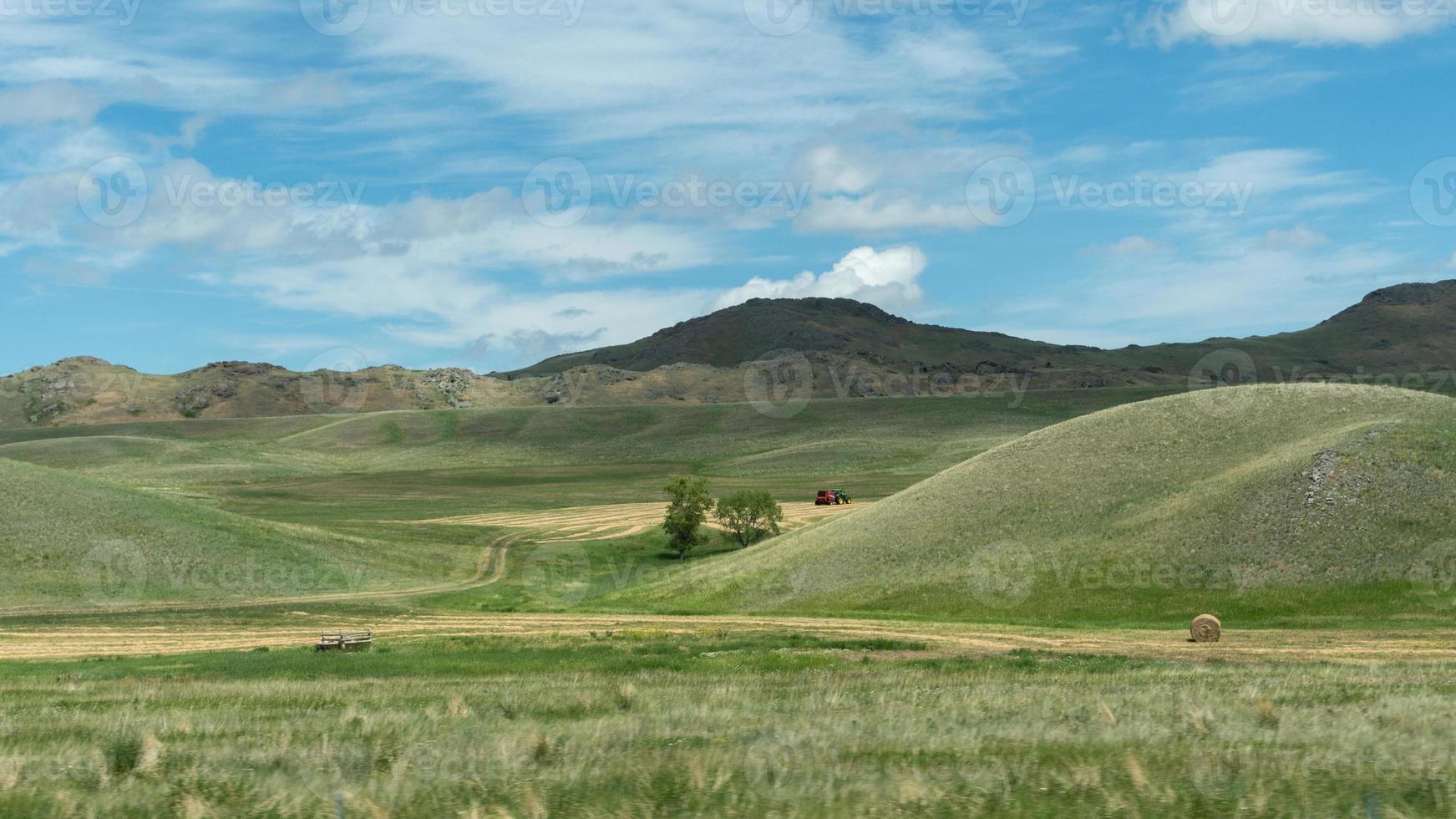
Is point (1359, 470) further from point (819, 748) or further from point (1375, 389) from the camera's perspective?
point (819, 748)

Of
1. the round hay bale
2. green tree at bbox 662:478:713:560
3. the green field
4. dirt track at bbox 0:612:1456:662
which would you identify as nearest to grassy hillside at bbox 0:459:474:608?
the green field

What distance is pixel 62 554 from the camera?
219 ft

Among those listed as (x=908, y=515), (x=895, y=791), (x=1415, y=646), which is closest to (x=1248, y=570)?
Answer: (x=1415, y=646)

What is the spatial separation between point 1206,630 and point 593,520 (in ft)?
271

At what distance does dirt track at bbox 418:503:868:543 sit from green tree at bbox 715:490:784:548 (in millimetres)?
3021

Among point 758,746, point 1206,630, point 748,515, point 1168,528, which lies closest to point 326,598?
point 748,515

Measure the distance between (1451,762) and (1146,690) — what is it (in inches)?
340

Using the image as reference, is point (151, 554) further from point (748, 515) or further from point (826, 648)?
point (826, 648)

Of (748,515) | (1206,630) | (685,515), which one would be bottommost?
(1206,630)

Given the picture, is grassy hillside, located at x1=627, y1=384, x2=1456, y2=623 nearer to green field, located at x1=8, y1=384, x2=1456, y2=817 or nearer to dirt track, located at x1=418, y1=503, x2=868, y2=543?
green field, located at x1=8, y1=384, x2=1456, y2=817

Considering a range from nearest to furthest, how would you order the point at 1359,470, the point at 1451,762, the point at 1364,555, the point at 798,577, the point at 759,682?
1. the point at 1451,762
2. the point at 759,682
3. the point at 1364,555
4. the point at 1359,470
5. the point at 798,577

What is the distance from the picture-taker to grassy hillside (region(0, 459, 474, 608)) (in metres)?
63.9

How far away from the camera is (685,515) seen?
91875 millimetres

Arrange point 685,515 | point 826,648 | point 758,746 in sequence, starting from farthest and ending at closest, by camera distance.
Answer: point 685,515, point 826,648, point 758,746
